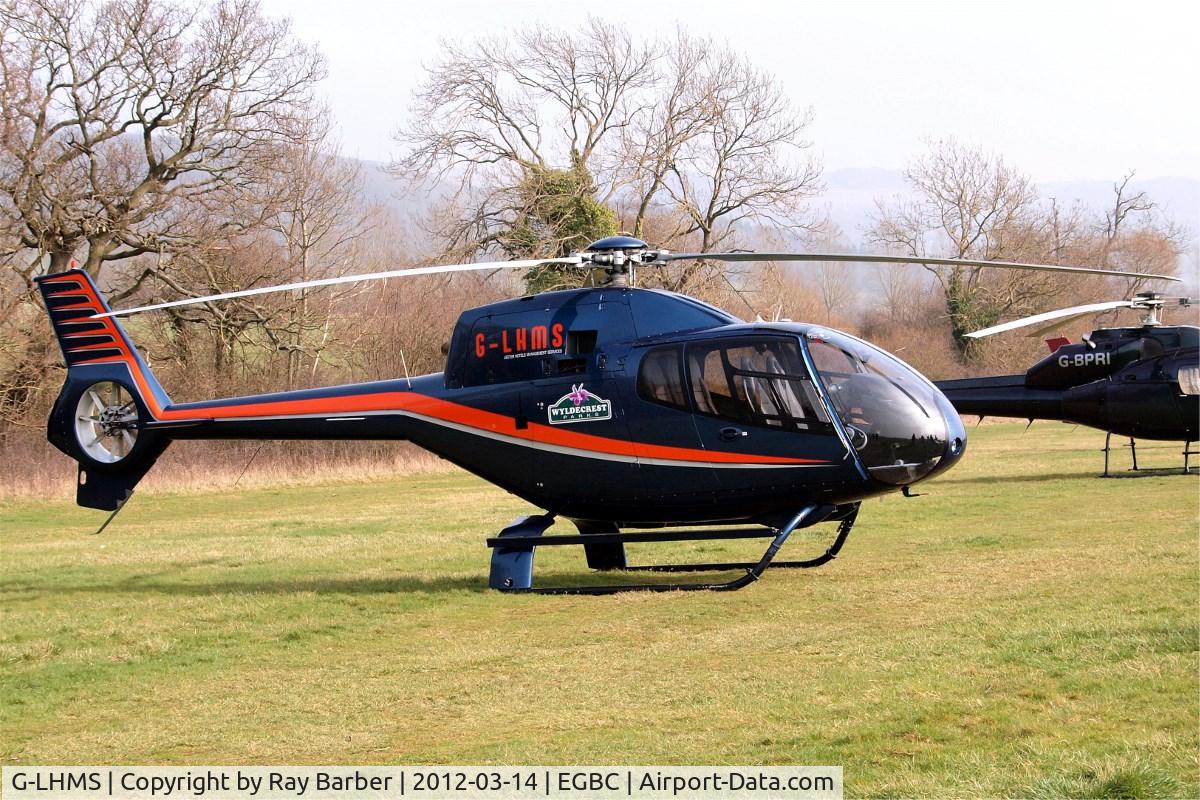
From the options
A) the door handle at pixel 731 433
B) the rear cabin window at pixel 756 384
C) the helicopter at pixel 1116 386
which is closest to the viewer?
the rear cabin window at pixel 756 384

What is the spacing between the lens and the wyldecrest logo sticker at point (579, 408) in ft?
35.2

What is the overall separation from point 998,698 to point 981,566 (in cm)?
544

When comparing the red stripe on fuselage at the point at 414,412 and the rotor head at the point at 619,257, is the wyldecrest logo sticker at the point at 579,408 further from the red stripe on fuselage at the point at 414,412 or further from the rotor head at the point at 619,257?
the rotor head at the point at 619,257

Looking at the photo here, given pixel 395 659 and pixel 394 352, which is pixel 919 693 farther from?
pixel 394 352

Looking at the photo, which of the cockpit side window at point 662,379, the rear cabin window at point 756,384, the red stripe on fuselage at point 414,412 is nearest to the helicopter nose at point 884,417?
the rear cabin window at point 756,384

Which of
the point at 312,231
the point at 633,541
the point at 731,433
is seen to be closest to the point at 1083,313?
the point at 731,433

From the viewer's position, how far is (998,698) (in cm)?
673

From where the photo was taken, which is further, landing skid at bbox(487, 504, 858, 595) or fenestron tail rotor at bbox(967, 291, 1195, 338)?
fenestron tail rotor at bbox(967, 291, 1195, 338)

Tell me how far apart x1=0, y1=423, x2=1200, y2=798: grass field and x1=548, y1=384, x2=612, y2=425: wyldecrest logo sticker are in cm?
169

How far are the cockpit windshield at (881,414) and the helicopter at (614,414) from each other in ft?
0.04

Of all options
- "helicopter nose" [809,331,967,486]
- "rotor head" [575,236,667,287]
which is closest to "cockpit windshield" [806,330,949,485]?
"helicopter nose" [809,331,967,486]

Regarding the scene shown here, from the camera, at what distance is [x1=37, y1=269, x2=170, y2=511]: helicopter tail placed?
A: 12312 mm

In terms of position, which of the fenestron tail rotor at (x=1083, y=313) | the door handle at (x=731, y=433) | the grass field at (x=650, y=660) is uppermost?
the fenestron tail rotor at (x=1083, y=313)

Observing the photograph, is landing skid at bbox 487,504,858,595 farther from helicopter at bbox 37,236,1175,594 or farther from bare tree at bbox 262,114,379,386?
bare tree at bbox 262,114,379,386
